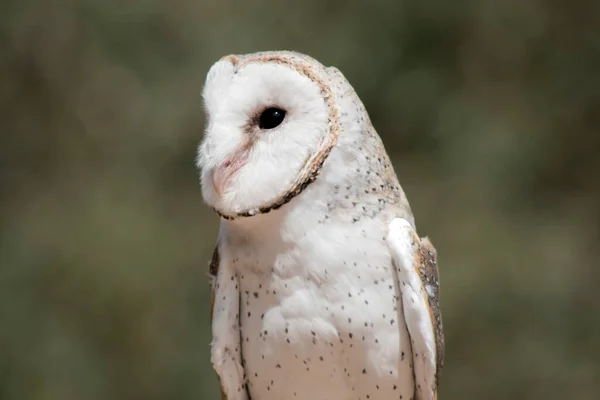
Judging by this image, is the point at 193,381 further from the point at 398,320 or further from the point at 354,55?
the point at 398,320

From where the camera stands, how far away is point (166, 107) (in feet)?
11.9

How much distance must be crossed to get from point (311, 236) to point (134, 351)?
232cm

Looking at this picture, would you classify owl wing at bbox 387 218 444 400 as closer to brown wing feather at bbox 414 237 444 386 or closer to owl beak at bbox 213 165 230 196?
brown wing feather at bbox 414 237 444 386

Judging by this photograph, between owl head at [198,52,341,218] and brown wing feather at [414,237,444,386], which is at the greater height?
owl head at [198,52,341,218]

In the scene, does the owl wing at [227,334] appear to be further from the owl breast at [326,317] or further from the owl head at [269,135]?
the owl head at [269,135]

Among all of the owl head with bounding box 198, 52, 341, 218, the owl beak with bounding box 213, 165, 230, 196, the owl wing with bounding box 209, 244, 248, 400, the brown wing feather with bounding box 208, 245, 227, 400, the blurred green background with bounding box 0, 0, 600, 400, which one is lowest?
the owl wing with bounding box 209, 244, 248, 400

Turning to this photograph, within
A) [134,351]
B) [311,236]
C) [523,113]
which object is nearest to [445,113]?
[523,113]

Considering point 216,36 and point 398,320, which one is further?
point 216,36

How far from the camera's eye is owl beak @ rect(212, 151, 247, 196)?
1.33 metres

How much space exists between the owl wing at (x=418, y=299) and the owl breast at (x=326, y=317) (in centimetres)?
2

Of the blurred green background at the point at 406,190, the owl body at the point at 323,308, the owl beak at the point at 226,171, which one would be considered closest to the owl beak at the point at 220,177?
the owl beak at the point at 226,171


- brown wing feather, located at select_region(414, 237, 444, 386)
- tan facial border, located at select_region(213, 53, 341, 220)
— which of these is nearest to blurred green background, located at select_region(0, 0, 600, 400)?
brown wing feather, located at select_region(414, 237, 444, 386)

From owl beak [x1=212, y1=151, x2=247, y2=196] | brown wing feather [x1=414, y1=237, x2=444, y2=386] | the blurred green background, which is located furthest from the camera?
the blurred green background

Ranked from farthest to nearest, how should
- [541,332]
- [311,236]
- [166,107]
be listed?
[166,107], [541,332], [311,236]
